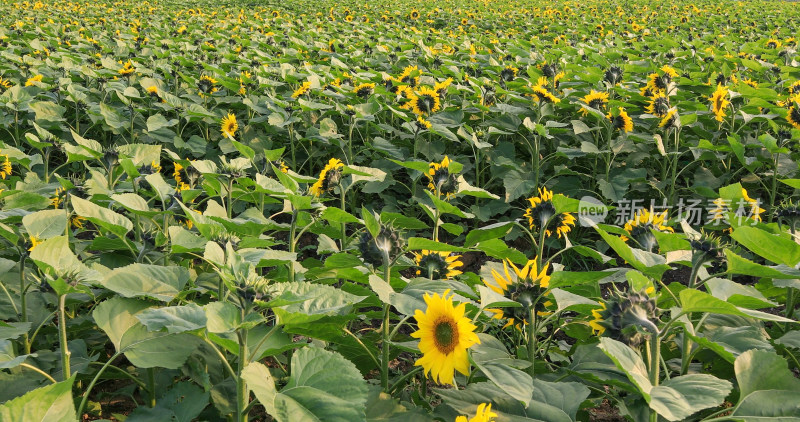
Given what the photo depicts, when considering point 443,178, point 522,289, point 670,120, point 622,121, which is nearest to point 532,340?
point 522,289

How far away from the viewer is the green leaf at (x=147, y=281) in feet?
5.28

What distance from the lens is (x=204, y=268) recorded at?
2.36m

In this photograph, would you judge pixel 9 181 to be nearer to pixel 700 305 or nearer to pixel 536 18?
pixel 700 305

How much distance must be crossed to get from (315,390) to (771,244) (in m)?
1.05

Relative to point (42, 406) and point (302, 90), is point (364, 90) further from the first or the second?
point (42, 406)

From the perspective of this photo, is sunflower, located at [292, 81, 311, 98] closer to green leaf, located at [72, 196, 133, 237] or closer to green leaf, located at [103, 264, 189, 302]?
green leaf, located at [72, 196, 133, 237]

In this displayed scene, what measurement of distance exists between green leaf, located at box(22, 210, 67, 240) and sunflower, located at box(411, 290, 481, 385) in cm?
124

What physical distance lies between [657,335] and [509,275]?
0.47 meters

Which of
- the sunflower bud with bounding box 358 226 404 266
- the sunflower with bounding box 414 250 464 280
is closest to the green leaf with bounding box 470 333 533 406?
the sunflower bud with bounding box 358 226 404 266

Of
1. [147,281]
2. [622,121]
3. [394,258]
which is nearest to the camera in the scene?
[147,281]

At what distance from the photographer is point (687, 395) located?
129 cm

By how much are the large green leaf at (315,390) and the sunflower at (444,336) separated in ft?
0.64

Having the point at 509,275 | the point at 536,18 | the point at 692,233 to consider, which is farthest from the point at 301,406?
the point at 536,18

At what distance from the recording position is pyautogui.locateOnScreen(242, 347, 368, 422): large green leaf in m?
1.25
